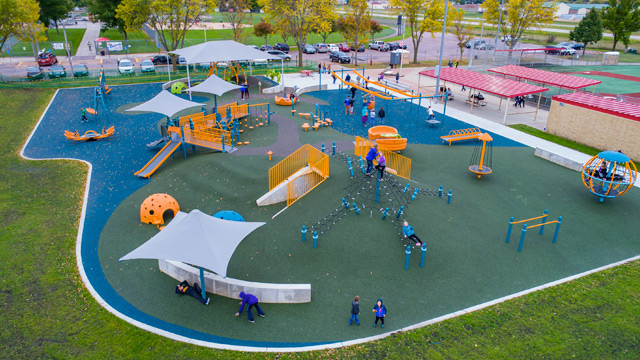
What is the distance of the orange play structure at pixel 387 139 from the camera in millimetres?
22234

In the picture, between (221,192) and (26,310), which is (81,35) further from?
(26,310)

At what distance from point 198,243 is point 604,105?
23330 mm

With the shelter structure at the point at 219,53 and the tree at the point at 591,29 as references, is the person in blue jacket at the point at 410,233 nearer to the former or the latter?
the shelter structure at the point at 219,53

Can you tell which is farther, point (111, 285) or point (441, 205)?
point (441, 205)

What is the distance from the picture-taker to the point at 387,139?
22359 millimetres

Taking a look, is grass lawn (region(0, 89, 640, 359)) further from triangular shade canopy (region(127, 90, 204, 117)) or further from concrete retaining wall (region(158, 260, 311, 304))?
triangular shade canopy (region(127, 90, 204, 117))

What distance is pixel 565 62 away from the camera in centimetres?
5278

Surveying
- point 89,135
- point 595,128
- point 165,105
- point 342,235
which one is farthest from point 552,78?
point 89,135

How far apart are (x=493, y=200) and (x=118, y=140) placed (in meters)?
21.0

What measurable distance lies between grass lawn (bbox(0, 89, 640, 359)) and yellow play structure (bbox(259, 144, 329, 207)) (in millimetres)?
7911

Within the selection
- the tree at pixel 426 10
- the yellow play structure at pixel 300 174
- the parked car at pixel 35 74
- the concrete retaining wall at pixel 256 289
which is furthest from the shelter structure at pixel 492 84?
→ the parked car at pixel 35 74

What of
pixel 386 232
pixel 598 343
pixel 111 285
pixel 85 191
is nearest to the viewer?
pixel 598 343

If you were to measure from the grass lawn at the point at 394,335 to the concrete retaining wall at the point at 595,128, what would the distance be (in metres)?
11.5

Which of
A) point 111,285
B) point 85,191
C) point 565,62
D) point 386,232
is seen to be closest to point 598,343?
point 386,232
